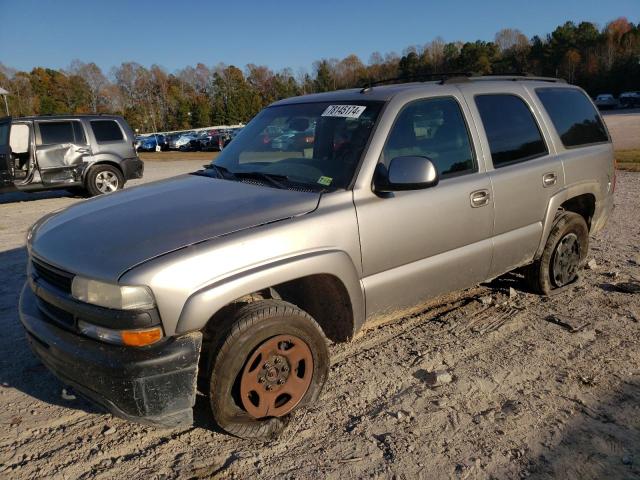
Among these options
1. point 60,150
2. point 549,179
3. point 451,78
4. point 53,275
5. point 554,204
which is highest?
point 451,78

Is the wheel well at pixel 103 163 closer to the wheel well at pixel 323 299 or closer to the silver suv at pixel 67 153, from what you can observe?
the silver suv at pixel 67 153

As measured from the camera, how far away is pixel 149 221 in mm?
2734

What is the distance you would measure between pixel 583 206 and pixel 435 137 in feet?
7.21

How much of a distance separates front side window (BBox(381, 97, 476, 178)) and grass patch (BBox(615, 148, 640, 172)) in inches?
403

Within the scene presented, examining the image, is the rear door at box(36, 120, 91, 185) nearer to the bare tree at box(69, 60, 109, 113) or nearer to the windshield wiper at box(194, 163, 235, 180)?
the windshield wiper at box(194, 163, 235, 180)

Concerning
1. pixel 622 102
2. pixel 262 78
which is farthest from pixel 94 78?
pixel 622 102

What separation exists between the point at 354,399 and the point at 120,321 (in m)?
1.50

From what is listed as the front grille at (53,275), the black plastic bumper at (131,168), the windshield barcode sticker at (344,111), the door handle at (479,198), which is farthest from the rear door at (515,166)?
the black plastic bumper at (131,168)

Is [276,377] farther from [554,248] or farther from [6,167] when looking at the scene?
[6,167]

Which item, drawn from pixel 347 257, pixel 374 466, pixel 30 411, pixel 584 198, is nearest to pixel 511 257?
pixel 584 198

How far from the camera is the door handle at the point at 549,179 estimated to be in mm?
4098

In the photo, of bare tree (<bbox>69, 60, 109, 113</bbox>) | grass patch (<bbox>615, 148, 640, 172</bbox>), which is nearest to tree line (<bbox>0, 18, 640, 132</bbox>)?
bare tree (<bbox>69, 60, 109, 113</bbox>)

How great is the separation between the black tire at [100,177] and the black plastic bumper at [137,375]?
9.27 meters

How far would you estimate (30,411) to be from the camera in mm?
3070
